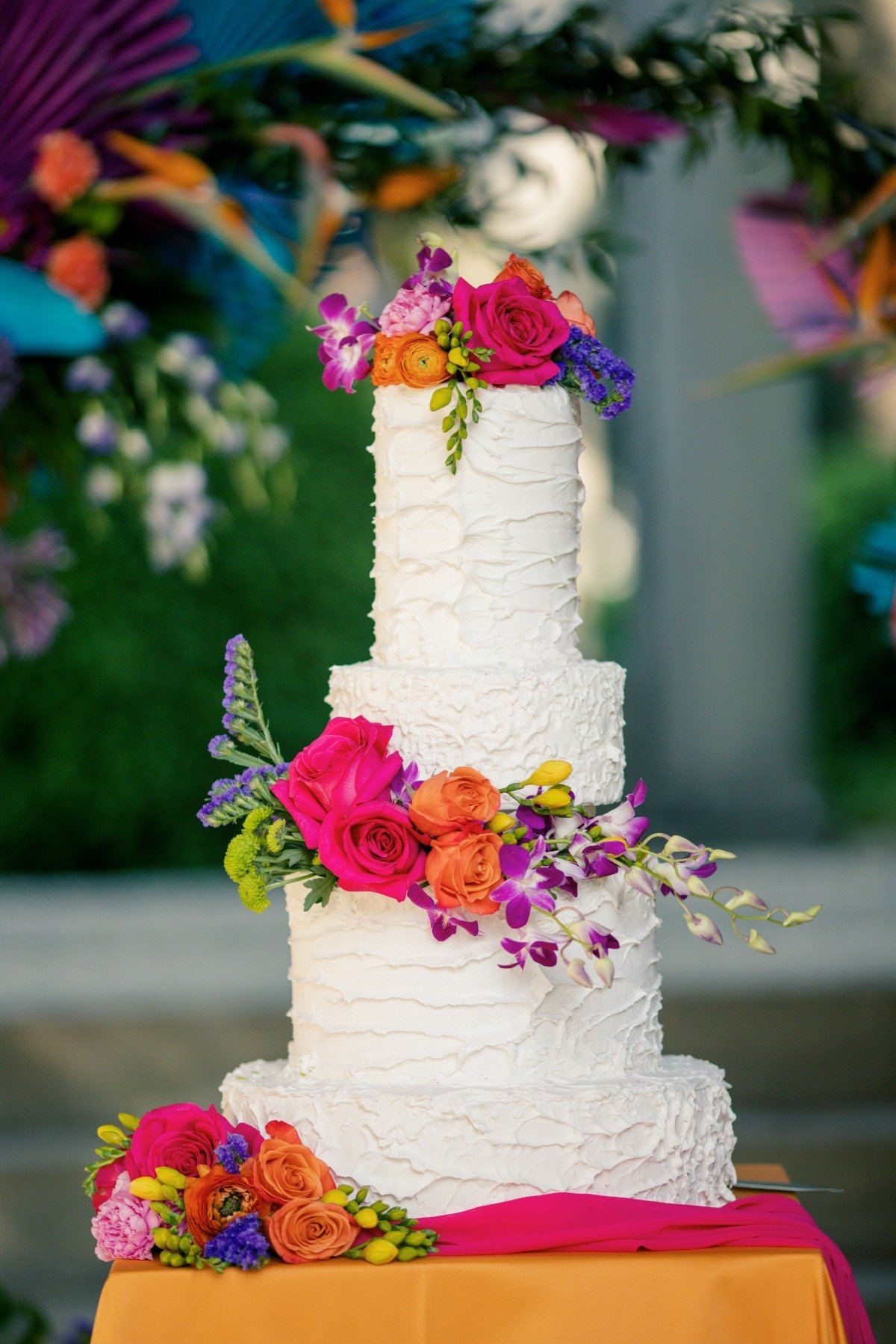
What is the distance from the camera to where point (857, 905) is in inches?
199

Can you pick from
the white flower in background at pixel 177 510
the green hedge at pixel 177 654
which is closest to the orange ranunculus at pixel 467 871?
the white flower in background at pixel 177 510

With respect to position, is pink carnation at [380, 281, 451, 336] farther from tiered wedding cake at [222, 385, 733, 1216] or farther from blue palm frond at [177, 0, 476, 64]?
blue palm frond at [177, 0, 476, 64]

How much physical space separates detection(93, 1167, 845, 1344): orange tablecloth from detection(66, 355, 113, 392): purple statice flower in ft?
7.50

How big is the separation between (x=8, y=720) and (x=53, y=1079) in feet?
8.30

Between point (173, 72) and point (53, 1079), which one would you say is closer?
point (173, 72)

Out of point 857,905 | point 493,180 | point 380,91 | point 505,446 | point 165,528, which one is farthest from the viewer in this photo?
point 857,905

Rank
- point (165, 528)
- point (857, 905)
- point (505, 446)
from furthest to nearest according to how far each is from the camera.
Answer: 1. point (857, 905)
2. point (165, 528)
3. point (505, 446)

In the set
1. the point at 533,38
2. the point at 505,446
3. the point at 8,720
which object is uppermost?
the point at 533,38

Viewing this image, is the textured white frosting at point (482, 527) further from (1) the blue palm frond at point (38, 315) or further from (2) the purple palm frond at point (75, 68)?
(2) the purple palm frond at point (75, 68)

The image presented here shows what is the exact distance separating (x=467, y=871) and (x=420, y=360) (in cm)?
60

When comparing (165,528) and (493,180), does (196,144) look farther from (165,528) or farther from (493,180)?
(165,528)

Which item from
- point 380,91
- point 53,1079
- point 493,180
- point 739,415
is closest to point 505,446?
point 380,91

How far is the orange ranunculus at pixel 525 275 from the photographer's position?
1.84 metres

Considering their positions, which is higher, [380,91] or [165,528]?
[380,91]
